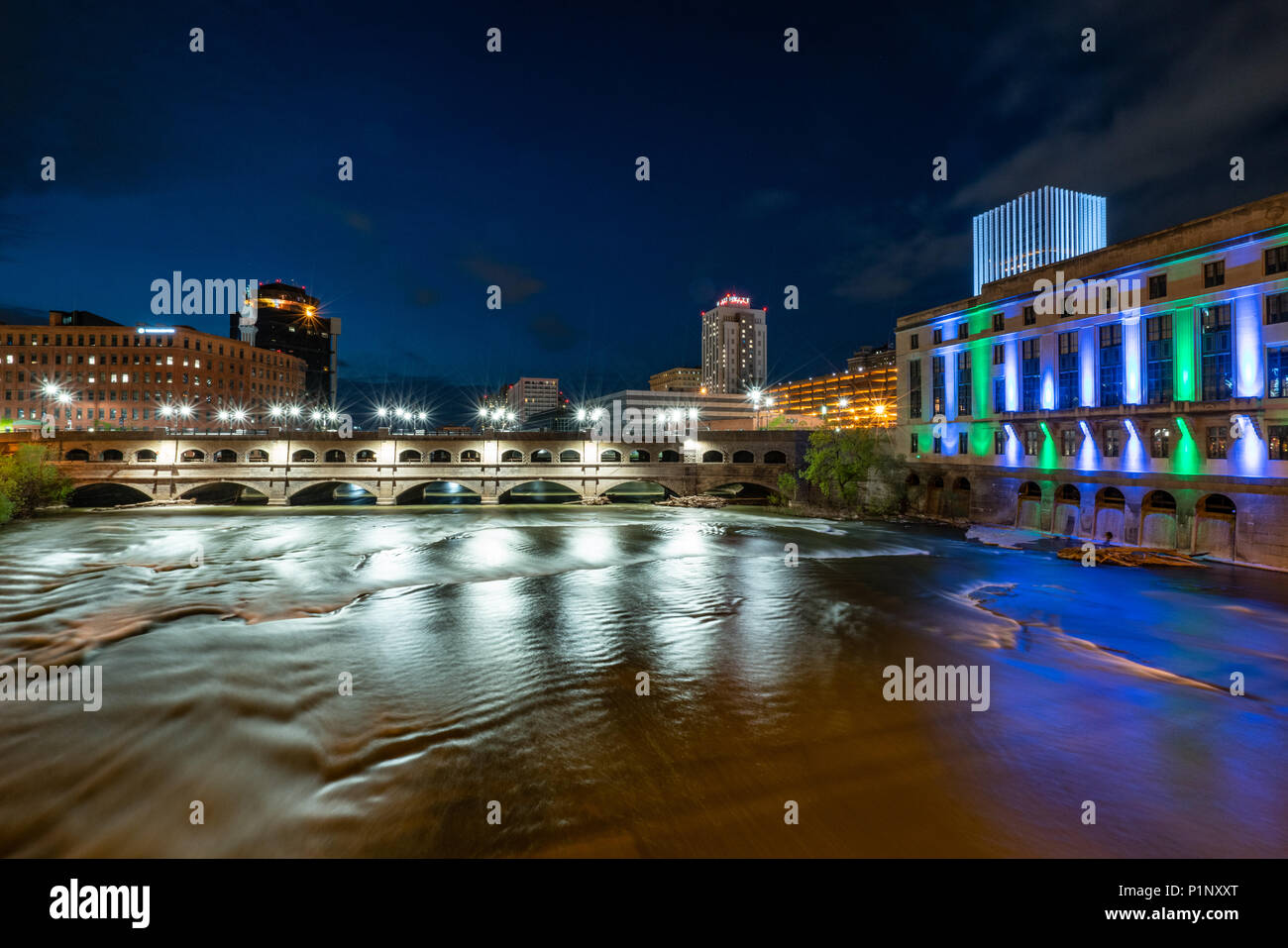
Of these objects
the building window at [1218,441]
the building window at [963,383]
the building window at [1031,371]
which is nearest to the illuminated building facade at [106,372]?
the building window at [963,383]

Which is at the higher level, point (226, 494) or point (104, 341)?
point (104, 341)

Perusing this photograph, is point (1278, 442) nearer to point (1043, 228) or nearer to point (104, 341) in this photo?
point (1043, 228)

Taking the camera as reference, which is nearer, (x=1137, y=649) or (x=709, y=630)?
(x=1137, y=649)

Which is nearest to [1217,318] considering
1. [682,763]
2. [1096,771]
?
[1096,771]

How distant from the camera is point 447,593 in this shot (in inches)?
1091

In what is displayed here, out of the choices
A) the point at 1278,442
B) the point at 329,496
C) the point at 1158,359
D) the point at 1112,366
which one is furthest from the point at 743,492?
the point at 329,496

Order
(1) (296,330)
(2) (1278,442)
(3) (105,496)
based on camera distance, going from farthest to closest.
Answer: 1. (1) (296,330)
2. (3) (105,496)
3. (2) (1278,442)

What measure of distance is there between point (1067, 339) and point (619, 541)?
3519 cm

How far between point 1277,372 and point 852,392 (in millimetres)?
116138

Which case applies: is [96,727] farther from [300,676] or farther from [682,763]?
[682,763]

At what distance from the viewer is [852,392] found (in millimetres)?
142875

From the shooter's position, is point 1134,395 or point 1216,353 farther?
point 1134,395

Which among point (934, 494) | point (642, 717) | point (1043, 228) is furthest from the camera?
point (1043, 228)

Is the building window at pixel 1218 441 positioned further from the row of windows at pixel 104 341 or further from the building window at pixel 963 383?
the row of windows at pixel 104 341
